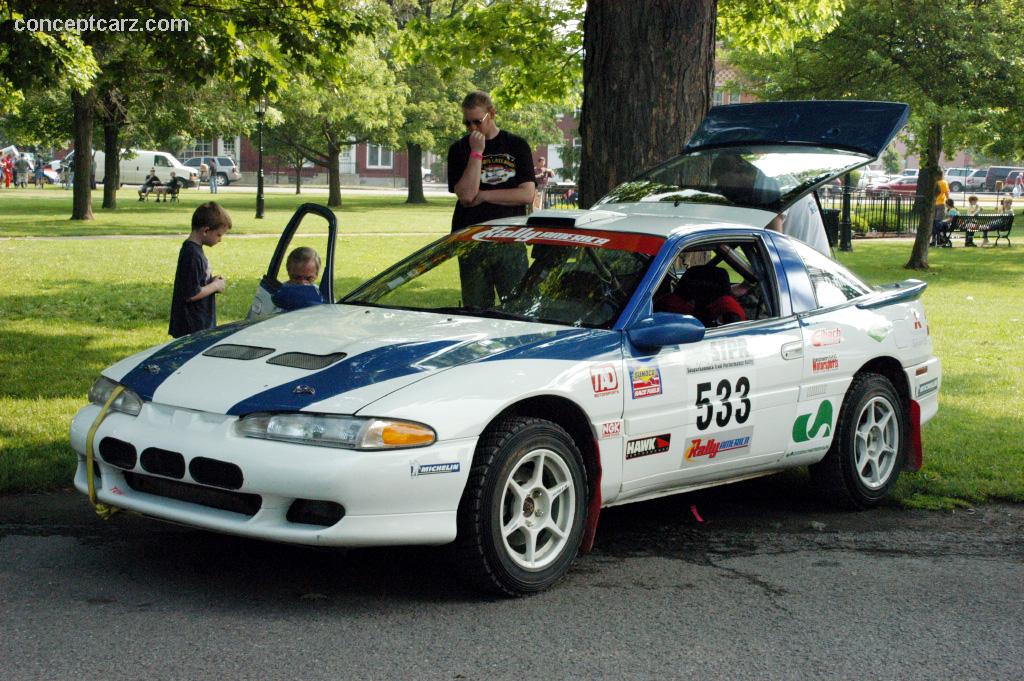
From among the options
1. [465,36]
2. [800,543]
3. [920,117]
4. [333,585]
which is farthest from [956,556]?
[920,117]

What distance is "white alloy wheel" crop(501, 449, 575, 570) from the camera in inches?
191

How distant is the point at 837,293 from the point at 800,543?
1.42m

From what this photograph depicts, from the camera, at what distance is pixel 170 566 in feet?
16.6

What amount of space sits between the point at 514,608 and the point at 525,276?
1745 millimetres

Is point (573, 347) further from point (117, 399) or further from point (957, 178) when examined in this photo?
point (957, 178)

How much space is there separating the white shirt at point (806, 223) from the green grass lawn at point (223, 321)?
4.96 feet

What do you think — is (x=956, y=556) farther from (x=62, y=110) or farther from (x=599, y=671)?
(x=62, y=110)

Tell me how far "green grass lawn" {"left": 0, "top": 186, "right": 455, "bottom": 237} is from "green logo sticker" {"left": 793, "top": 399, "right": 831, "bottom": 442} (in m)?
22.3

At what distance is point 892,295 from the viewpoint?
22.6 feet

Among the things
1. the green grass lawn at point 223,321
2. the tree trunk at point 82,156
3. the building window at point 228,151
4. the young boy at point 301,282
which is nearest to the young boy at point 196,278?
the young boy at point 301,282

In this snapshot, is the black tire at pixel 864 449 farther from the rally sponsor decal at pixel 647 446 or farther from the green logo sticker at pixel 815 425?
the rally sponsor decal at pixel 647 446

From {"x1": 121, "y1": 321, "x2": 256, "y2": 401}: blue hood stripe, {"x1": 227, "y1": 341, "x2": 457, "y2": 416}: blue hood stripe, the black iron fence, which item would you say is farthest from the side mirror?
the black iron fence

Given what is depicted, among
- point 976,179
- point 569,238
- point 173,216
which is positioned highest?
point 976,179

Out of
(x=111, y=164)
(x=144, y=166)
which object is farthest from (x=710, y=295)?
(x=144, y=166)
